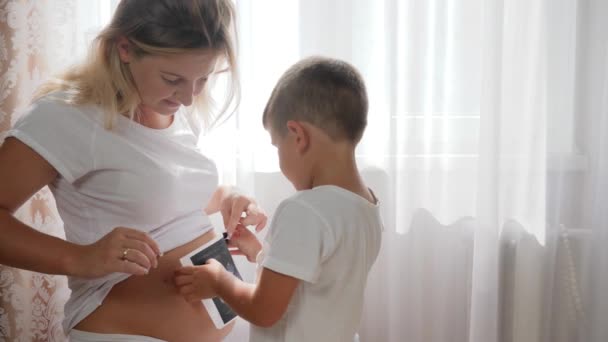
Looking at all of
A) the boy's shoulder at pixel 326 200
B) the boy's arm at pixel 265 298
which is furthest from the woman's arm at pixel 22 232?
the boy's shoulder at pixel 326 200

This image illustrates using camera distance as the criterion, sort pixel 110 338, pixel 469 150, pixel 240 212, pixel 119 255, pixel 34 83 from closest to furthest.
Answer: pixel 119 255, pixel 110 338, pixel 240 212, pixel 34 83, pixel 469 150

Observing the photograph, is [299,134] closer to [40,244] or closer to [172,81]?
[172,81]

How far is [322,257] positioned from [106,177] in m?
0.51

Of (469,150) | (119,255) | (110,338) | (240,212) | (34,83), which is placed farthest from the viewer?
(469,150)

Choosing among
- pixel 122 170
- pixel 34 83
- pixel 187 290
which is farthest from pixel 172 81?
pixel 34 83

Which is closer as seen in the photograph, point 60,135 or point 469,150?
point 60,135

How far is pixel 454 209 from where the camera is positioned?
236 cm

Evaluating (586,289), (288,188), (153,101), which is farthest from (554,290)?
(153,101)

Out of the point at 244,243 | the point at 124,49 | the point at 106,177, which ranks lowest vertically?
the point at 244,243

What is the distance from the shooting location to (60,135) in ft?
4.65

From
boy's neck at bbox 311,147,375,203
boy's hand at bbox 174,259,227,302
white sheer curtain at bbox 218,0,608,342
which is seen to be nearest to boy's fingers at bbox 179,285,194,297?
boy's hand at bbox 174,259,227,302

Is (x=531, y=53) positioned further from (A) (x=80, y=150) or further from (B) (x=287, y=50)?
(A) (x=80, y=150)

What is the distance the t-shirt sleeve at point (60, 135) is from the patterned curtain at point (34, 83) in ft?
2.43

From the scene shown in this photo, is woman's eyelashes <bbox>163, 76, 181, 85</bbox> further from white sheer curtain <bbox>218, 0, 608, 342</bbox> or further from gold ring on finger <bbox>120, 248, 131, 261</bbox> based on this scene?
white sheer curtain <bbox>218, 0, 608, 342</bbox>
